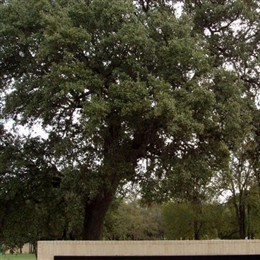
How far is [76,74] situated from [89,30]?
1.83 meters

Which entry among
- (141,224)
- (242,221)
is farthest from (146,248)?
(141,224)

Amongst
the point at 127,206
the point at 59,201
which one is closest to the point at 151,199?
the point at 59,201

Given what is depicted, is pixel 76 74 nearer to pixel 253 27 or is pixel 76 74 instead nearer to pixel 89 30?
pixel 89 30

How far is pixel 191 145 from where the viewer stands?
17.6m

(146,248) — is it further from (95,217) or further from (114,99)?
(95,217)

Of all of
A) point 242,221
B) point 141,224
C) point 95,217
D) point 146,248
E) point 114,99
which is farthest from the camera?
point 141,224

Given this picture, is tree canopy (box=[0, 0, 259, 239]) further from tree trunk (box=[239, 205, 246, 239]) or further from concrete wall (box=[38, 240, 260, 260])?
tree trunk (box=[239, 205, 246, 239])

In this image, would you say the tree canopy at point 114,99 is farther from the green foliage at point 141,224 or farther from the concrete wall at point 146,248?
the green foliage at point 141,224

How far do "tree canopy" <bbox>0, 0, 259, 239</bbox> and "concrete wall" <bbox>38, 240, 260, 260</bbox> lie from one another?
3717mm

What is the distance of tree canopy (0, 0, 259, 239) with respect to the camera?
613 inches

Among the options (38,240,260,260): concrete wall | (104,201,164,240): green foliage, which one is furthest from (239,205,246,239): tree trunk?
(38,240,260,260): concrete wall

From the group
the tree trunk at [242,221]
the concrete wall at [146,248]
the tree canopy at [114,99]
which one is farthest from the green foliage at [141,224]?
the concrete wall at [146,248]

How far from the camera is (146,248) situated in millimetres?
12273

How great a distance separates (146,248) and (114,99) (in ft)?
16.0
